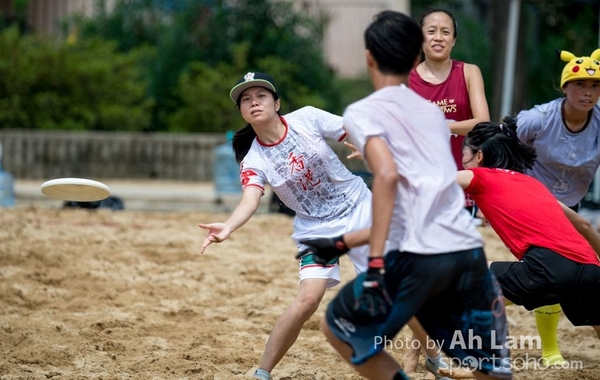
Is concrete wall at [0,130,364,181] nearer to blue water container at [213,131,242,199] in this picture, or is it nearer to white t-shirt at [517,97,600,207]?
blue water container at [213,131,242,199]

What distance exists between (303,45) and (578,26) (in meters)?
5.21

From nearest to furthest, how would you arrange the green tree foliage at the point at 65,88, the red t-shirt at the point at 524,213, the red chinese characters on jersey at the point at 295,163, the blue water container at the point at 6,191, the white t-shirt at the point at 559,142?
the red t-shirt at the point at 524,213, the red chinese characters on jersey at the point at 295,163, the white t-shirt at the point at 559,142, the blue water container at the point at 6,191, the green tree foliage at the point at 65,88

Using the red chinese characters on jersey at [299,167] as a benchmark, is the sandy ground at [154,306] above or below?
below

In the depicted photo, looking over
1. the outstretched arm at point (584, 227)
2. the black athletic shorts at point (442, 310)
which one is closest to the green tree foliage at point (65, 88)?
the outstretched arm at point (584, 227)

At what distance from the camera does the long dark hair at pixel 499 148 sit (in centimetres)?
509

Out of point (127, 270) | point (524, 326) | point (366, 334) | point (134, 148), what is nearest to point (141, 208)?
point (134, 148)

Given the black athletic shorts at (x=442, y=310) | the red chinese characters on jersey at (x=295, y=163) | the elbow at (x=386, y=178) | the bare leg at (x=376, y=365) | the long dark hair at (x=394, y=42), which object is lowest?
the bare leg at (x=376, y=365)

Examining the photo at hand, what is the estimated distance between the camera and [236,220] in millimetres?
4820

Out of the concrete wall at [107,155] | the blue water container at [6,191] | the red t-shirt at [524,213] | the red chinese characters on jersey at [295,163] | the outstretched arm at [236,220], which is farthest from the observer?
the concrete wall at [107,155]

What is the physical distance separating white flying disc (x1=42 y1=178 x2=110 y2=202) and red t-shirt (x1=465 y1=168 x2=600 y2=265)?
7.60ft

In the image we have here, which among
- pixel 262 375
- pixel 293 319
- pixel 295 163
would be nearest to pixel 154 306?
pixel 262 375

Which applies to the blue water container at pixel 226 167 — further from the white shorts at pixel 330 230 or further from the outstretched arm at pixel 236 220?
the outstretched arm at pixel 236 220

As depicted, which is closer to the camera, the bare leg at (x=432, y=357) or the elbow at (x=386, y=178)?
the elbow at (x=386, y=178)

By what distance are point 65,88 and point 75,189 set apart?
1076 centimetres
